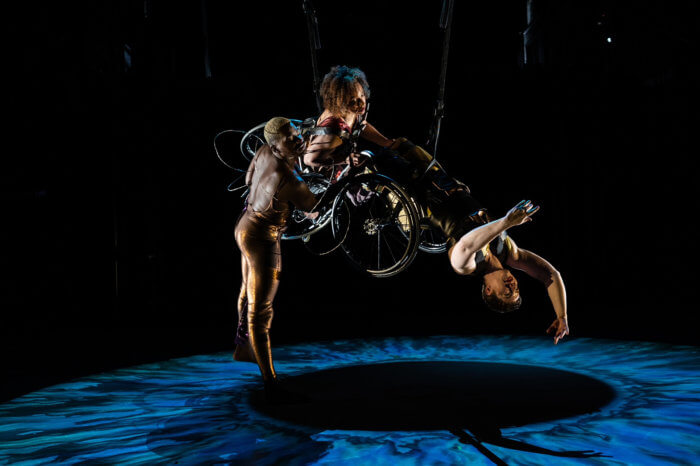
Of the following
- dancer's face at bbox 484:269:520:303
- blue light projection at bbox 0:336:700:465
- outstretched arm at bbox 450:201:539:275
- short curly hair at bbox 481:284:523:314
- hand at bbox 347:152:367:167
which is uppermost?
hand at bbox 347:152:367:167

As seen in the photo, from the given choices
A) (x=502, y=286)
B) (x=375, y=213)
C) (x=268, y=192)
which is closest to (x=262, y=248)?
(x=268, y=192)

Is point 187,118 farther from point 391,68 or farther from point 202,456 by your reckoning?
point 202,456

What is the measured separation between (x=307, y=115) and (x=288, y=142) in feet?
9.28

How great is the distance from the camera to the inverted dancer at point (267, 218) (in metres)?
3.89

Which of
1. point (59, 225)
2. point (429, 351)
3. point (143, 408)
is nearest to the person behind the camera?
point (143, 408)

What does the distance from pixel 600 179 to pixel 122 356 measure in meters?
4.85

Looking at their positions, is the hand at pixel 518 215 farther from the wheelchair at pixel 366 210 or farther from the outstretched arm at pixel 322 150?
the outstretched arm at pixel 322 150

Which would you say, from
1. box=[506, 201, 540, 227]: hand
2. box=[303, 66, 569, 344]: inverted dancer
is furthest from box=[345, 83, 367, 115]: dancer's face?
box=[506, 201, 540, 227]: hand

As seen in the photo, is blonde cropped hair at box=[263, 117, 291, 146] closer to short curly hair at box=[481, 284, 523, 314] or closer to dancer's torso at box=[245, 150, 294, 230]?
dancer's torso at box=[245, 150, 294, 230]

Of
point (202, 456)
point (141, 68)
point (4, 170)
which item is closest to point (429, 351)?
point (202, 456)

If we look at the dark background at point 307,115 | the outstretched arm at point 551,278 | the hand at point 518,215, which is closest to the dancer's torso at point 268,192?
the hand at point 518,215

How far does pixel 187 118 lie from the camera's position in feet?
22.1

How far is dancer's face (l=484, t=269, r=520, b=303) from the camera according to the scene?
12.6 feet

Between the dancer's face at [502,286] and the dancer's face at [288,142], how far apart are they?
135cm
